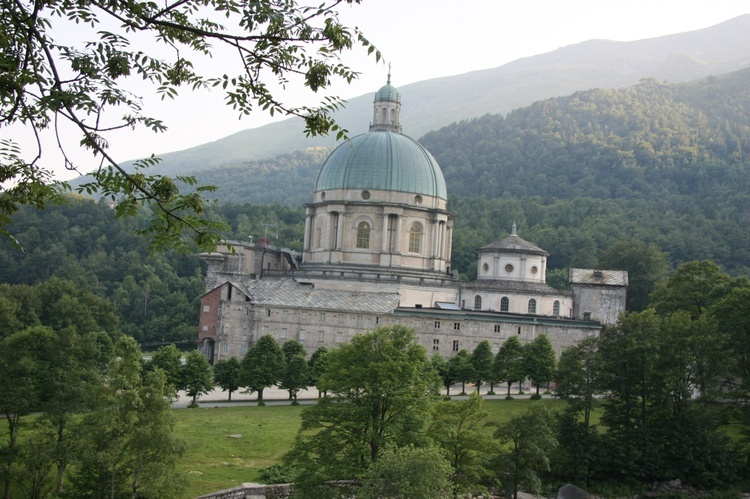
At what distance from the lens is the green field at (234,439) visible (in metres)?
44.0

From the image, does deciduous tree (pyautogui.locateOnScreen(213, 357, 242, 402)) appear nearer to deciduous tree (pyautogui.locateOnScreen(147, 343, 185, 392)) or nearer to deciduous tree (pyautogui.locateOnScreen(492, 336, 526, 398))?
deciduous tree (pyautogui.locateOnScreen(147, 343, 185, 392))

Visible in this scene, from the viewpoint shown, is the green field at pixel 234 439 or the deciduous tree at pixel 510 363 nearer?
the green field at pixel 234 439

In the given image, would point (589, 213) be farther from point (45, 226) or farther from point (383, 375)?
point (383, 375)

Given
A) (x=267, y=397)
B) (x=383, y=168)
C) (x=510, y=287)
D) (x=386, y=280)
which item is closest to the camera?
(x=267, y=397)

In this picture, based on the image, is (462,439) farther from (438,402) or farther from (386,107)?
(386,107)

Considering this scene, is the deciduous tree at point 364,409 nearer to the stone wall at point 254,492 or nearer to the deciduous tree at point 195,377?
the stone wall at point 254,492

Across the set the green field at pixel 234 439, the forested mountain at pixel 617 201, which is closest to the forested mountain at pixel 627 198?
the forested mountain at pixel 617 201

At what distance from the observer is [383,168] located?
300 feet

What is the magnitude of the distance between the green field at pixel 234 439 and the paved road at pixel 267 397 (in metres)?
3.10

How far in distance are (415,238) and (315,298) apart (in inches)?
581

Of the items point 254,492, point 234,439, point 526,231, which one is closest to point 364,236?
point 234,439

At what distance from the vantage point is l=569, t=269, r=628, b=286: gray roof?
3334 inches

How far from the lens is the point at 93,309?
7850 centimetres

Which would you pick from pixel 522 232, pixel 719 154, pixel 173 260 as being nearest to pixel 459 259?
pixel 522 232
